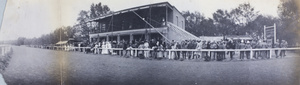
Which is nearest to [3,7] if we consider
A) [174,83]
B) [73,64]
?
[73,64]

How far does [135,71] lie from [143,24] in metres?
0.87

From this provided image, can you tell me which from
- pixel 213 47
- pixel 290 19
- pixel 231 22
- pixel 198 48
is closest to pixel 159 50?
pixel 198 48

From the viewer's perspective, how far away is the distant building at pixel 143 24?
7.15 meters

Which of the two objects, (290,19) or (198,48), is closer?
(198,48)

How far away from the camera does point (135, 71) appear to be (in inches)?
281

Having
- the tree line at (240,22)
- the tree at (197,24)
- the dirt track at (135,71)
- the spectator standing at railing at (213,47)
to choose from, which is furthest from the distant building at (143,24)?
the dirt track at (135,71)

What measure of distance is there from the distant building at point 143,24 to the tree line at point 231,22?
6.2 inches

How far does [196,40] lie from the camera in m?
7.18

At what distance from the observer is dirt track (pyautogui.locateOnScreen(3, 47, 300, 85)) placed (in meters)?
7.09

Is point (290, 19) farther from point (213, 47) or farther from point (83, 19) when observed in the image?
point (83, 19)

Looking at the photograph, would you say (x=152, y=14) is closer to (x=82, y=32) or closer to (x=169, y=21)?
(x=169, y=21)

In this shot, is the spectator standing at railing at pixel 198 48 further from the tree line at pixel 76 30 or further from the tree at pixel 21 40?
the tree at pixel 21 40

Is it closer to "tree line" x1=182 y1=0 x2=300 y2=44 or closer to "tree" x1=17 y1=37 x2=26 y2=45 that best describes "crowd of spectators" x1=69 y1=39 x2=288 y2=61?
"tree line" x1=182 y1=0 x2=300 y2=44

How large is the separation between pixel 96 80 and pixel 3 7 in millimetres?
2246
